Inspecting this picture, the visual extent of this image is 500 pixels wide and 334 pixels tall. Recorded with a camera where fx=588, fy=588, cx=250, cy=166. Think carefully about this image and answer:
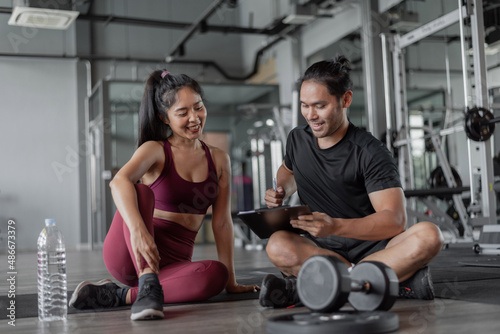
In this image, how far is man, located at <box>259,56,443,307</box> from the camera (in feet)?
5.84

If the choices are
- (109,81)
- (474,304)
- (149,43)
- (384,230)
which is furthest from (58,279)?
(149,43)

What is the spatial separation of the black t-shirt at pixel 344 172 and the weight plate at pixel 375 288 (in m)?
0.38

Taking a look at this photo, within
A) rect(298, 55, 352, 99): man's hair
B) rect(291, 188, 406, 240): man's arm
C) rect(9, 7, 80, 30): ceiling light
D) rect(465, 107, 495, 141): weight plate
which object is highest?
rect(9, 7, 80, 30): ceiling light

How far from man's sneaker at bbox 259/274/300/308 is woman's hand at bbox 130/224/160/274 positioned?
0.34m

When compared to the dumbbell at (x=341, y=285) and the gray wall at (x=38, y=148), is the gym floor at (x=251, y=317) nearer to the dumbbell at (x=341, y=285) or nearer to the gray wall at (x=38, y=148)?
the dumbbell at (x=341, y=285)

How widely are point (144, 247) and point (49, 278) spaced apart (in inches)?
17.4

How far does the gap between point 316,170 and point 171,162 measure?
0.51 meters

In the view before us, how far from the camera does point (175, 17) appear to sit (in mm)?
9523

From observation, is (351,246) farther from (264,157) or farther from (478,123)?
(264,157)

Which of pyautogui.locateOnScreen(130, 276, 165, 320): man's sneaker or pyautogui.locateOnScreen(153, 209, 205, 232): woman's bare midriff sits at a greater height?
pyautogui.locateOnScreen(153, 209, 205, 232): woman's bare midriff

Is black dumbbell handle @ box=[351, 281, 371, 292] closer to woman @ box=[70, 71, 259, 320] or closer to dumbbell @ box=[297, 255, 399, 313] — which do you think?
dumbbell @ box=[297, 255, 399, 313]

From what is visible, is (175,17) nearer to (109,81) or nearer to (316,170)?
(109,81)

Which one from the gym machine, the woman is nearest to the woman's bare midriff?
the woman

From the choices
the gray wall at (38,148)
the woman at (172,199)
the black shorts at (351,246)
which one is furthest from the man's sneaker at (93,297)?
the gray wall at (38,148)
